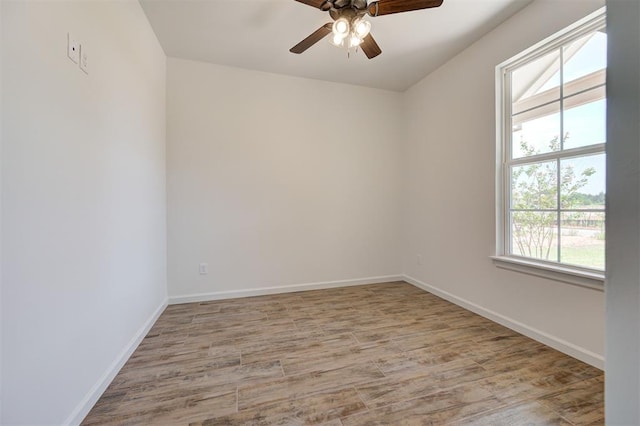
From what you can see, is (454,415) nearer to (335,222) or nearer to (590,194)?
(590,194)

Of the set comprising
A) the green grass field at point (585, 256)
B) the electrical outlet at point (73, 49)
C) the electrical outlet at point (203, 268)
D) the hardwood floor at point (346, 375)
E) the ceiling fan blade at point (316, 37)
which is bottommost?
the hardwood floor at point (346, 375)

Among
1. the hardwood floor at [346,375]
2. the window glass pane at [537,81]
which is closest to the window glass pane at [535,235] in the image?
the hardwood floor at [346,375]

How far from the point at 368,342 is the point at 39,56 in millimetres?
2527

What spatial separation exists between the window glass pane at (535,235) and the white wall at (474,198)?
184 mm

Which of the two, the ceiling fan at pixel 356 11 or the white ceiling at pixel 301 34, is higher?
the white ceiling at pixel 301 34

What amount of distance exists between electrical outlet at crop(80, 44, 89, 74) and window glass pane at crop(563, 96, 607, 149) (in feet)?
10.4

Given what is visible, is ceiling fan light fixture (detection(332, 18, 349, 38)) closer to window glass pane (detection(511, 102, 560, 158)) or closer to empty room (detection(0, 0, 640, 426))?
empty room (detection(0, 0, 640, 426))

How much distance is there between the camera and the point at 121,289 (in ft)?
5.85

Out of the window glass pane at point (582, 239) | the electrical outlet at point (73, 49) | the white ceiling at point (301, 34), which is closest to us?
the electrical outlet at point (73, 49)

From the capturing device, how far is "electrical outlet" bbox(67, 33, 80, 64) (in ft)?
4.16

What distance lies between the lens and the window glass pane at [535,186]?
210 cm

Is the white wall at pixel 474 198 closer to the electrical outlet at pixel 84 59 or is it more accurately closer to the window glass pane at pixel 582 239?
the window glass pane at pixel 582 239

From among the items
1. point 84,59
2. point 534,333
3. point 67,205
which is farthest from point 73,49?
point 534,333

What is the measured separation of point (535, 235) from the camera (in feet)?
7.33
